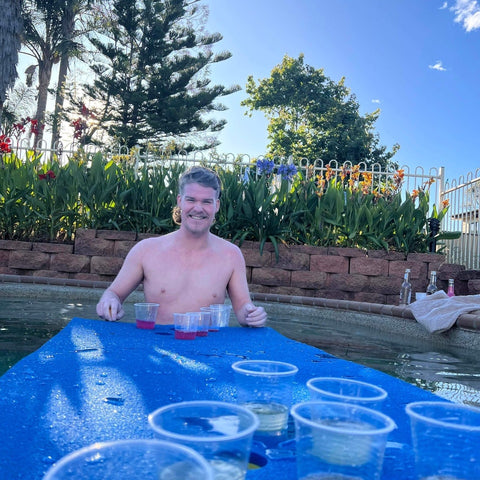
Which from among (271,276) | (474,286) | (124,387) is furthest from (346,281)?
(124,387)

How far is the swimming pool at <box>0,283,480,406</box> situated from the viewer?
2.97 meters

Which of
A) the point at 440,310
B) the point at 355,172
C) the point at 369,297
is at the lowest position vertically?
the point at 369,297

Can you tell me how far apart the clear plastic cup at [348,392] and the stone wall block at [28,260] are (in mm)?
6468

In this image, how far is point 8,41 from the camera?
987 centimetres

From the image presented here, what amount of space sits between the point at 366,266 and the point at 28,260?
15.4 ft

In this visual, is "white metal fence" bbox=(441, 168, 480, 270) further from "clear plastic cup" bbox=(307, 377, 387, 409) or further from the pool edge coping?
"clear plastic cup" bbox=(307, 377, 387, 409)

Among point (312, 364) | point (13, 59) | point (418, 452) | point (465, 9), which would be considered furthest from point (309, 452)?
point (465, 9)

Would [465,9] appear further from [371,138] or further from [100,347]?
[100,347]

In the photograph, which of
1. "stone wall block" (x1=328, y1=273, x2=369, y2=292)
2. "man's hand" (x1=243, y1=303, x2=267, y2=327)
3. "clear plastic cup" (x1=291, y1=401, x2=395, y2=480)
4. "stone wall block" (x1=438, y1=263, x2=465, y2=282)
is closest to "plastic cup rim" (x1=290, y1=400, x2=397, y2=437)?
"clear plastic cup" (x1=291, y1=401, x2=395, y2=480)

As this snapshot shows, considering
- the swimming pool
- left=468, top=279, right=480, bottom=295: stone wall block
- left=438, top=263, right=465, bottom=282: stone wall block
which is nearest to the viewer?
the swimming pool

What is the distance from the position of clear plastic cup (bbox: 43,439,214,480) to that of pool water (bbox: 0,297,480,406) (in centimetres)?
212

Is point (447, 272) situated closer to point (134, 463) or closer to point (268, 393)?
point (268, 393)

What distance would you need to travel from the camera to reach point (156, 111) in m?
25.2

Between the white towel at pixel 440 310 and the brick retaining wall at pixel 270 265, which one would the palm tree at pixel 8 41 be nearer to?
the brick retaining wall at pixel 270 265
